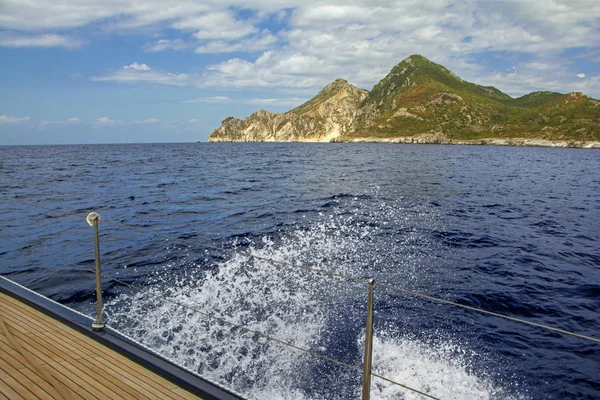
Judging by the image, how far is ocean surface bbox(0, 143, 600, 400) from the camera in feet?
22.8

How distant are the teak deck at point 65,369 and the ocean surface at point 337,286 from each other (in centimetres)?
93

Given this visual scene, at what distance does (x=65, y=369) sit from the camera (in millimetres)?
4277

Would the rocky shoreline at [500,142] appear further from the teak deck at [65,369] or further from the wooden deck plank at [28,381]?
the wooden deck plank at [28,381]

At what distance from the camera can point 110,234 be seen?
16188mm

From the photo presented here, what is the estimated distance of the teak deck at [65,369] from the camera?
152 inches

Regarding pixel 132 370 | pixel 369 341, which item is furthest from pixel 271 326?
pixel 369 341

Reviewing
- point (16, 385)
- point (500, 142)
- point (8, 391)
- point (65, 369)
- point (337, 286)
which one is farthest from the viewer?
point (500, 142)

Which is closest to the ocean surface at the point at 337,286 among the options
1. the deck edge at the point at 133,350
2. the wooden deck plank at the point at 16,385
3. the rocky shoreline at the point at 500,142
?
the deck edge at the point at 133,350

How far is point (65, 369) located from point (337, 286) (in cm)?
737

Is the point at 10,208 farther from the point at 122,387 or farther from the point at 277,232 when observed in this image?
the point at 122,387

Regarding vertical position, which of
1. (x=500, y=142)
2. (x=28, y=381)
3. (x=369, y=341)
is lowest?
(x=28, y=381)

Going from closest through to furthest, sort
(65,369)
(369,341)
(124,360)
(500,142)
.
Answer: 1. (369,341)
2. (65,369)
3. (124,360)
4. (500,142)

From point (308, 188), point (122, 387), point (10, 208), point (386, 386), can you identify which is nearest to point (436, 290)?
point (386, 386)

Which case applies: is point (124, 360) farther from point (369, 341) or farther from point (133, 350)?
point (369, 341)
